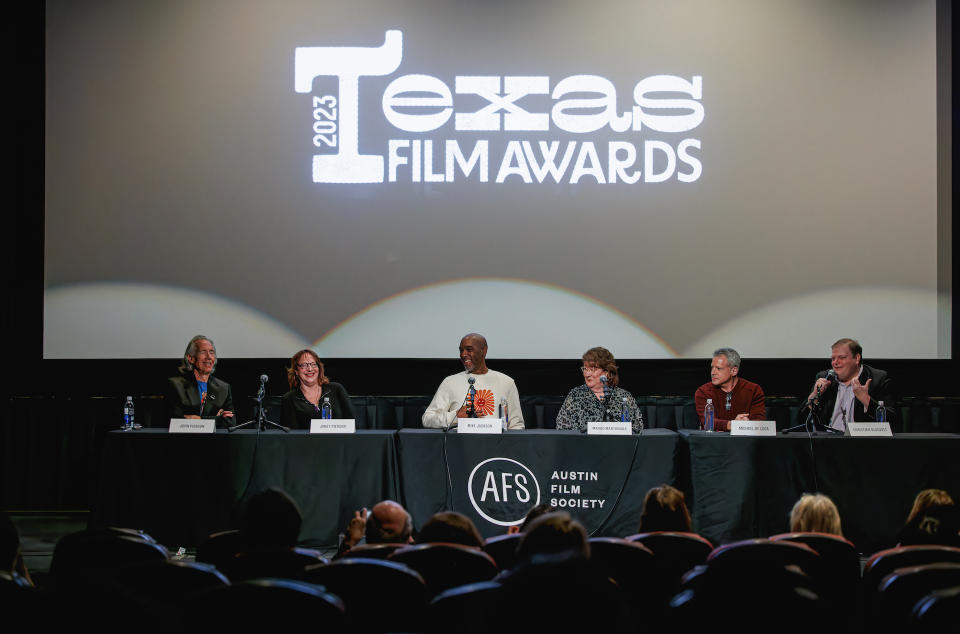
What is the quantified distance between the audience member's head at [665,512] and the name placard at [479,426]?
164cm

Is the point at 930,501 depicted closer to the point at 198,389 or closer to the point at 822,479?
the point at 822,479

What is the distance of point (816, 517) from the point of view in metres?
3.29

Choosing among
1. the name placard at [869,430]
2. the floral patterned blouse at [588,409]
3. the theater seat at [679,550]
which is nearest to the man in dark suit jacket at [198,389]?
the floral patterned blouse at [588,409]

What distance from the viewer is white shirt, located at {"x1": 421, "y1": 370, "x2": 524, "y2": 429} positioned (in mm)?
5586

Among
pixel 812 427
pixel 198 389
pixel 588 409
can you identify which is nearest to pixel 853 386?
pixel 812 427

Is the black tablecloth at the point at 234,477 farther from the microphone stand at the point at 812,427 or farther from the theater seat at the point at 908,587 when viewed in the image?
the theater seat at the point at 908,587

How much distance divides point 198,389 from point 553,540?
413 cm

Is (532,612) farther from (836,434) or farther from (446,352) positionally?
(446,352)

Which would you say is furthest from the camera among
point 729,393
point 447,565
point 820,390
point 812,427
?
point 729,393

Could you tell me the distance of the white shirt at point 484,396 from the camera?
5586mm

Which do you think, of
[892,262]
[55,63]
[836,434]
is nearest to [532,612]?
[836,434]

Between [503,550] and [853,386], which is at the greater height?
[853,386]

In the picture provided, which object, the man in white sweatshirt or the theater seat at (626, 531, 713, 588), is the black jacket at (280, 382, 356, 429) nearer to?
the man in white sweatshirt

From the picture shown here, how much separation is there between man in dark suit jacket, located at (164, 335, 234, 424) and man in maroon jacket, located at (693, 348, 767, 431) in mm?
3072
